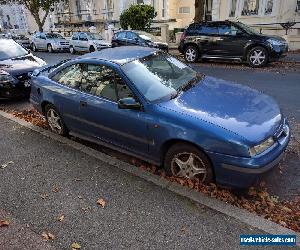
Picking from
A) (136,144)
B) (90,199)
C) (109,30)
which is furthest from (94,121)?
(109,30)

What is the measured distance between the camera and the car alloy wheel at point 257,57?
12.0m

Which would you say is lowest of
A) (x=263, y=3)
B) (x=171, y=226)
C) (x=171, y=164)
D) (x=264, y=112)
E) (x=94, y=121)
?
(x=171, y=226)

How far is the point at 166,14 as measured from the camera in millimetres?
27875

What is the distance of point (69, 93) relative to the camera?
526 cm

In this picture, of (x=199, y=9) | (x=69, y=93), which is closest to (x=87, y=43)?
(x=199, y=9)

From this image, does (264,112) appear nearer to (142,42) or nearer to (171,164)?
(171,164)

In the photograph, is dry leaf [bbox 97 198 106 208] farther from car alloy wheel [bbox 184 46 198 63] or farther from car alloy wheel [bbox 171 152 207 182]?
car alloy wheel [bbox 184 46 198 63]

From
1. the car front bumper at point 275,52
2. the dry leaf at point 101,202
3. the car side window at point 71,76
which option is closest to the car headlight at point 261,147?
the dry leaf at point 101,202

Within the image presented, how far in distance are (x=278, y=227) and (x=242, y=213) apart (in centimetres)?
40

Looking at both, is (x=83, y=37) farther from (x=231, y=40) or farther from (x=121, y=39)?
(x=231, y=40)

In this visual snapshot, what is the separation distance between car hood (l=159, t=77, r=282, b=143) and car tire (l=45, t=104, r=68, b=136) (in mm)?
2394

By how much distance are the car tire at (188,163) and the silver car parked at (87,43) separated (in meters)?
16.5

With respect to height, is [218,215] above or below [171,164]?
below

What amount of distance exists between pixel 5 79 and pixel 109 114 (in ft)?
15.5
